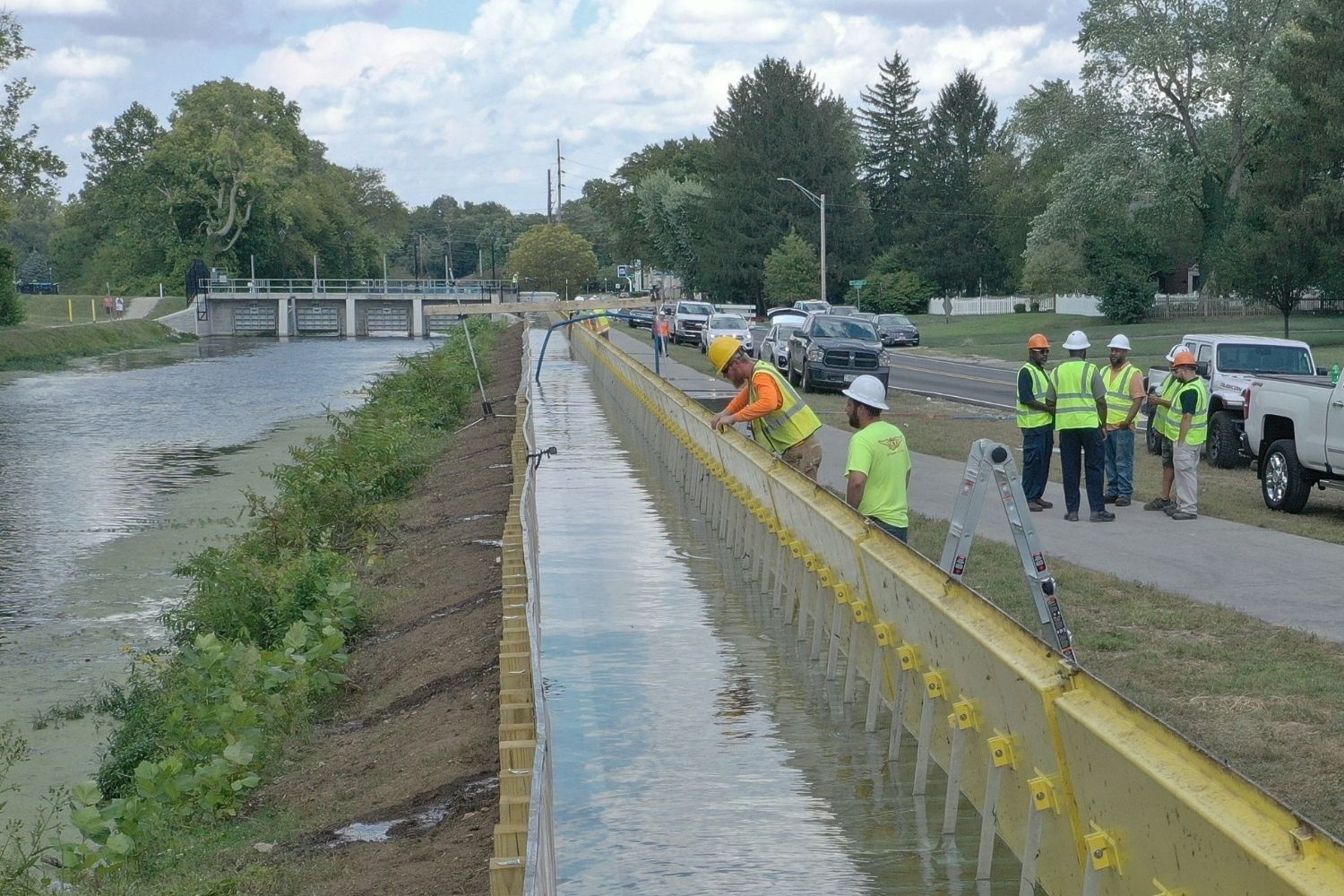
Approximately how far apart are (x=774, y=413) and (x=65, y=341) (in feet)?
231

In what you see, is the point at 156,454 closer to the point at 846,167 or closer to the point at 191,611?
the point at 191,611

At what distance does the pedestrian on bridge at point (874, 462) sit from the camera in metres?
9.56

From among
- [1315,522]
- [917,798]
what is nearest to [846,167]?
[1315,522]

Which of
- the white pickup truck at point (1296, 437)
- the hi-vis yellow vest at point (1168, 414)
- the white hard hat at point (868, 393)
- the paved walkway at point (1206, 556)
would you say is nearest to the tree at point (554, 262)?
the white pickup truck at point (1296, 437)

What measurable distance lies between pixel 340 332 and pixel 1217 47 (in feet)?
230

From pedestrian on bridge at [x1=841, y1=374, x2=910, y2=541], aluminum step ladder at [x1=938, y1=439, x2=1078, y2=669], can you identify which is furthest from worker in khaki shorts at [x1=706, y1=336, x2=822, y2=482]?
aluminum step ladder at [x1=938, y1=439, x2=1078, y2=669]

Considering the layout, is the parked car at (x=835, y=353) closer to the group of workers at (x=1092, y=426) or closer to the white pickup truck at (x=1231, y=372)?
the white pickup truck at (x=1231, y=372)

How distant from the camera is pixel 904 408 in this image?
32.2 m

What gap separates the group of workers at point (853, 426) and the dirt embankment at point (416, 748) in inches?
101

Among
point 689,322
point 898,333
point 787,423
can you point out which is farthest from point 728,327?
point 787,423

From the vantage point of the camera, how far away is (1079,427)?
15.7 m

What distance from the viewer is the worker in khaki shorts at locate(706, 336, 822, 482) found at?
1225 cm

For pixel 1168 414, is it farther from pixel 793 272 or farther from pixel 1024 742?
pixel 793 272

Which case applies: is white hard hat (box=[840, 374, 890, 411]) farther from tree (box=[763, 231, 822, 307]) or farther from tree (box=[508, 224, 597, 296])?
tree (box=[508, 224, 597, 296])
